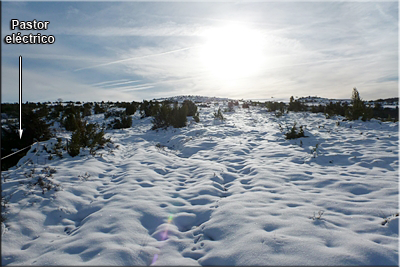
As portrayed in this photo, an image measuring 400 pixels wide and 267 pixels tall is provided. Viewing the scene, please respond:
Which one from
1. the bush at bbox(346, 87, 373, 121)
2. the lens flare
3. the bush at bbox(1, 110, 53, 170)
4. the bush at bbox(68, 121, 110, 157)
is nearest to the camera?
the lens flare

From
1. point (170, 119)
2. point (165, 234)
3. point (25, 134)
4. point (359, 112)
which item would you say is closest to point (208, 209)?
point (165, 234)

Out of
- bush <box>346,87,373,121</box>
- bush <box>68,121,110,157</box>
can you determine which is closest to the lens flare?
bush <box>68,121,110,157</box>

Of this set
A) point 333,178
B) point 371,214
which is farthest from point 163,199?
point 333,178

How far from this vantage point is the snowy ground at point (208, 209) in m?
2.28

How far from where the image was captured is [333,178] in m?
4.34

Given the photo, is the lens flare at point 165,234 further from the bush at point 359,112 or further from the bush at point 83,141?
the bush at point 359,112

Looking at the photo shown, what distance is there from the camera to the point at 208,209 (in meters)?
3.33

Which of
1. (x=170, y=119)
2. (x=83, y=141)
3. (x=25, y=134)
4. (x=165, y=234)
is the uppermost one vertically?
(x=170, y=119)

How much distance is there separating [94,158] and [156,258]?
461 centimetres

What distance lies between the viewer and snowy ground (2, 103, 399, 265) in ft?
7.47

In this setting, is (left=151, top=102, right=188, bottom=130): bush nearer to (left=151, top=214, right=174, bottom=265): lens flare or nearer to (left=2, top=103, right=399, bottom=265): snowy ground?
(left=2, top=103, right=399, bottom=265): snowy ground

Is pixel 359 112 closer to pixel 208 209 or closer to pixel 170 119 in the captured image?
pixel 170 119

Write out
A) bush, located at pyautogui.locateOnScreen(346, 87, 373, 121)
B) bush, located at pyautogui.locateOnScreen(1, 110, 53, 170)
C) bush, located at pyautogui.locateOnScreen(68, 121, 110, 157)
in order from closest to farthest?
bush, located at pyautogui.locateOnScreen(68, 121, 110, 157) → bush, located at pyautogui.locateOnScreen(1, 110, 53, 170) → bush, located at pyautogui.locateOnScreen(346, 87, 373, 121)

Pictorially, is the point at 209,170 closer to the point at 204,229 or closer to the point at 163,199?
the point at 163,199
